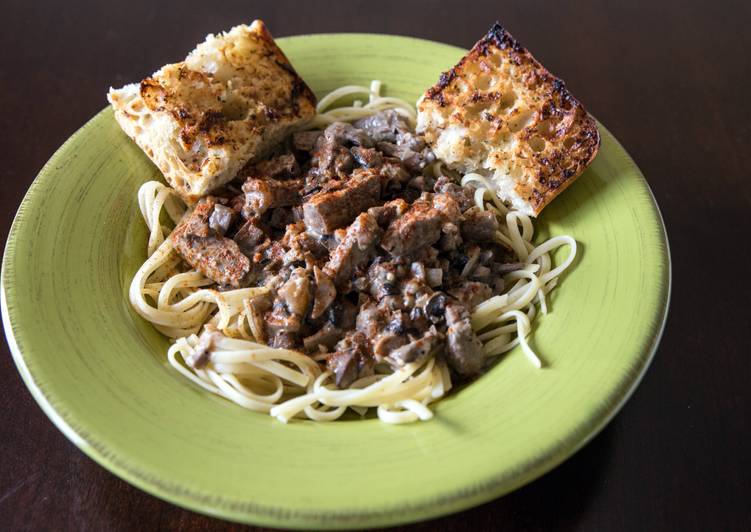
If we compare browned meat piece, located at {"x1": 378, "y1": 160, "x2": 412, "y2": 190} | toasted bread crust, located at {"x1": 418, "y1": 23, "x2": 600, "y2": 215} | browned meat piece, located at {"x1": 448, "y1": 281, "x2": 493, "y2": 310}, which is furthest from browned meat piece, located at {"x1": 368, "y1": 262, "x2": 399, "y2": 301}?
toasted bread crust, located at {"x1": 418, "y1": 23, "x2": 600, "y2": 215}

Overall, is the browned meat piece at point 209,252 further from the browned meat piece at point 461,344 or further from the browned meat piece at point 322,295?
the browned meat piece at point 461,344

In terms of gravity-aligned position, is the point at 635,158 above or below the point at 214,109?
below

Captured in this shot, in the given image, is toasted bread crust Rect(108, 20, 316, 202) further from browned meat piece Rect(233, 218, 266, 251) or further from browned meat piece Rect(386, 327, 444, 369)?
browned meat piece Rect(386, 327, 444, 369)

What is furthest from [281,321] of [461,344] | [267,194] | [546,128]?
[546,128]

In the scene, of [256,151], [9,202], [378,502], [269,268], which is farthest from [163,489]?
[9,202]

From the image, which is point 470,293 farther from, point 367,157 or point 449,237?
point 367,157

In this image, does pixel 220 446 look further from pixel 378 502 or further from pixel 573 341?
pixel 573 341

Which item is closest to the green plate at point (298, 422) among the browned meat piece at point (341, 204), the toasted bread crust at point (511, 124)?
the toasted bread crust at point (511, 124)

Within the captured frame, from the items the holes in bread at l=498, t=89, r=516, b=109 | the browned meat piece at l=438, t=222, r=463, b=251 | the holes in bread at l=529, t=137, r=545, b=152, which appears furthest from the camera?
the holes in bread at l=498, t=89, r=516, b=109
